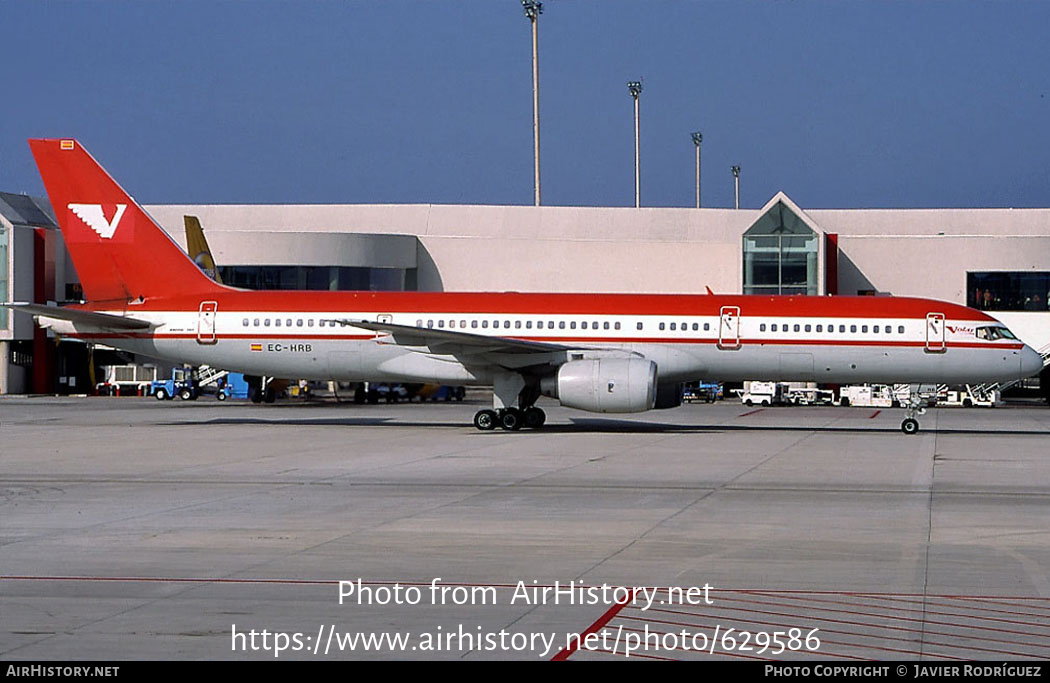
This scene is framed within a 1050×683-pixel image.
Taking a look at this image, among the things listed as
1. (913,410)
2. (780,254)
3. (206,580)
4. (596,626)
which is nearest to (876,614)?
(596,626)

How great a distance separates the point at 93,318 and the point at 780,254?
3637cm

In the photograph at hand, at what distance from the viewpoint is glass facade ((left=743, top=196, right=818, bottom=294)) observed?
200ft

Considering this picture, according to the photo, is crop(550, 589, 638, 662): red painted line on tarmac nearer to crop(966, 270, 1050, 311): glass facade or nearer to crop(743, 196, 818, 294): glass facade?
crop(743, 196, 818, 294): glass facade

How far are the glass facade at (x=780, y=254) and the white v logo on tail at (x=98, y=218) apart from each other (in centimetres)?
3395

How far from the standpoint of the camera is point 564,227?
67.6m

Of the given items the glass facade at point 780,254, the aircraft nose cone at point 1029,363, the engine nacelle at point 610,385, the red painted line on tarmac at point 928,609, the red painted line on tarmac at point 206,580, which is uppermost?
the glass facade at point 780,254

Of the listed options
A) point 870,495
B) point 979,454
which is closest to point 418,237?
point 979,454

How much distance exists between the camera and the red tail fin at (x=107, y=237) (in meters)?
35.0

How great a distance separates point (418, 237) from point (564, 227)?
25.3ft

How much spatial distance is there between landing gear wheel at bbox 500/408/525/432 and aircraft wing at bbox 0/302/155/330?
9.71 metres

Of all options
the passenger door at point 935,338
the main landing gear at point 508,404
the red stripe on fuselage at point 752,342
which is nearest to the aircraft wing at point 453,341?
the red stripe on fuselage at point 752,342

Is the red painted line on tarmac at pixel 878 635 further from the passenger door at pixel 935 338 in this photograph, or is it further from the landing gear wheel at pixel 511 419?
the passenger door at pixel 935 338

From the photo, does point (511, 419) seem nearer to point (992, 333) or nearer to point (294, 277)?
point (992, 333)
